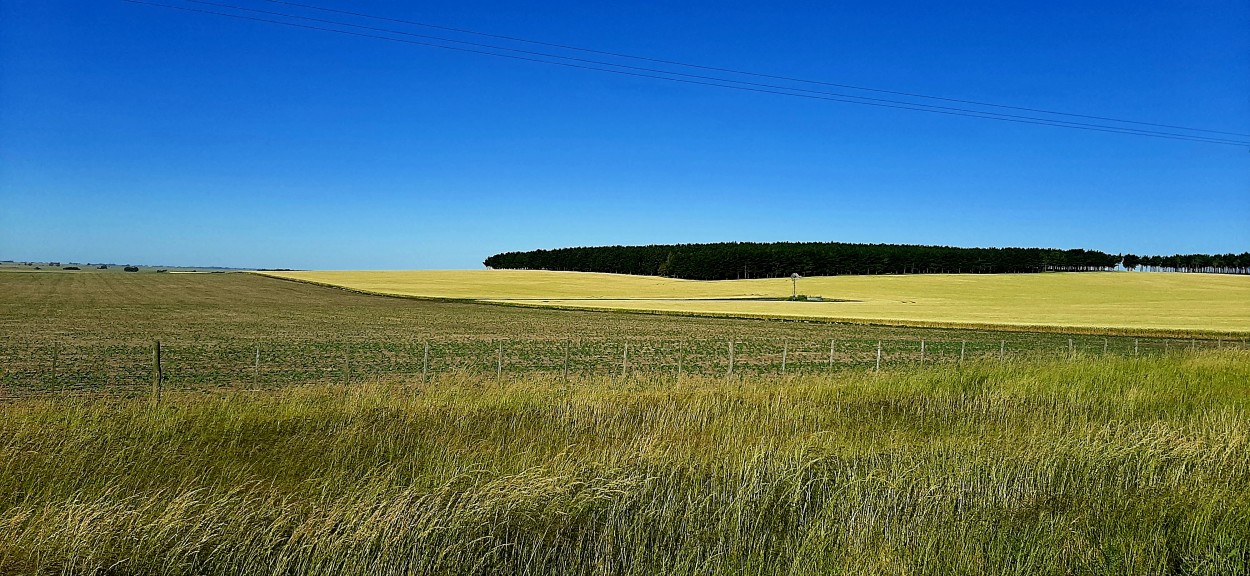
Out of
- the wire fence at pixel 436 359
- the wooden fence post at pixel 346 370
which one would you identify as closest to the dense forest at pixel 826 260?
the wire fence at pixel 436 359

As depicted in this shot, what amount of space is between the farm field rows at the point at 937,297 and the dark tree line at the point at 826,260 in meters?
23.6

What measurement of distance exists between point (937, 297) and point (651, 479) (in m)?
96.3

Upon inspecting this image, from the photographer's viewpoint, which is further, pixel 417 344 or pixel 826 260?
pixel 826 260

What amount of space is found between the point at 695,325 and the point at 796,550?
50868 millimetres

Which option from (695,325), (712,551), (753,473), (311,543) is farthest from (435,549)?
(695,325)

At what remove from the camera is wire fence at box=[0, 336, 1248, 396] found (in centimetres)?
2341

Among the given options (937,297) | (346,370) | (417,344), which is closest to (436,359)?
(417,344)

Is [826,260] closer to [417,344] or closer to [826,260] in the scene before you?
[826,260]

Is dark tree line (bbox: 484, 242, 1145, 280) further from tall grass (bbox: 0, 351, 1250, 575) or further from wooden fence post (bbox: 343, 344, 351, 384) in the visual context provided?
tall grass (bbox: 0, 351, 1250, 575)

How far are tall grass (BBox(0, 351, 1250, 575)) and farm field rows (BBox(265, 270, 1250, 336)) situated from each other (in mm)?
51346

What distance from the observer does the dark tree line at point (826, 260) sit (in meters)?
157

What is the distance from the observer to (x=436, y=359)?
3186 centimetres

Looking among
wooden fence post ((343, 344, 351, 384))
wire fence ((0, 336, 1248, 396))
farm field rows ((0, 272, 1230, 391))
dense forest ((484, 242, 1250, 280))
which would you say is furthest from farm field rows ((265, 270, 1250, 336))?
wooden fence post ((343, 344, 351, 384))

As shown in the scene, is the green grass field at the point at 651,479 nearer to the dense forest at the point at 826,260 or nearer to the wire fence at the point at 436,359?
the wire fence at the point at 436,359
